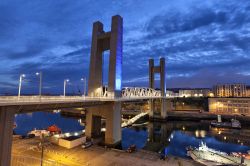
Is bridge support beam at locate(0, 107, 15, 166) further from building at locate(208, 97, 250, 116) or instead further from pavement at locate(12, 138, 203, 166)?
building at locate(208, 97, 250, 116)

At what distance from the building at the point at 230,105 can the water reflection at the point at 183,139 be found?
24.0 m

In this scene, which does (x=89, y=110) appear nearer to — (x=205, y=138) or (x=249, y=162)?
(x=249, y=162)

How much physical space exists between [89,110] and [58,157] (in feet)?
41.4

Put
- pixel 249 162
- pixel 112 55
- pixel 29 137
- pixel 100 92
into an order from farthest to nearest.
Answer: pixel 100 92 < pixel 112 55 < pixel 29 137 < pixel 249 162

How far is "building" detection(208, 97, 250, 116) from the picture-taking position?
69.5 m

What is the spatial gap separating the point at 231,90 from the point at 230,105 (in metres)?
81.5

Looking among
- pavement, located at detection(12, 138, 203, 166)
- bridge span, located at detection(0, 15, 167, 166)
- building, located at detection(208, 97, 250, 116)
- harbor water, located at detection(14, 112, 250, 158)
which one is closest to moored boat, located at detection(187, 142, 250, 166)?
harbor water, located at detection(14, 112, 250, 158)

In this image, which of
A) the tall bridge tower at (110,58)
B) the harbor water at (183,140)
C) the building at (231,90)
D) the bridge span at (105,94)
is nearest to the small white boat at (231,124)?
the harbor water at (183,140)

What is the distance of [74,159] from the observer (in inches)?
798

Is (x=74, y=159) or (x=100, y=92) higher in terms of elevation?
(x=100, y=92)

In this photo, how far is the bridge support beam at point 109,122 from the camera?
2947 cm

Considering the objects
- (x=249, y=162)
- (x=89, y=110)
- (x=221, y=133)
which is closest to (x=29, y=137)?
(x=89, y=110)

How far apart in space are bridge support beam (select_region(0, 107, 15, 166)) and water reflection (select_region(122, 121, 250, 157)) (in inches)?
910

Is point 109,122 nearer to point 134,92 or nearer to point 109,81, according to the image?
point 109,81
